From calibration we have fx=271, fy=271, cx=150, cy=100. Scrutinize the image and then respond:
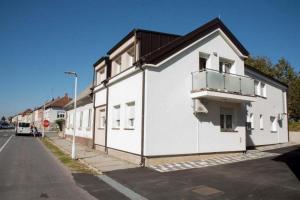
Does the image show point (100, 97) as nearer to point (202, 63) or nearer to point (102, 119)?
point (102, 119)

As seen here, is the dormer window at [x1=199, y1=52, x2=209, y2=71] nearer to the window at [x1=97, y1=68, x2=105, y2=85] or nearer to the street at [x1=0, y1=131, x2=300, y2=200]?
the street at [x1=0, y1=131, x2=300, y2=200]

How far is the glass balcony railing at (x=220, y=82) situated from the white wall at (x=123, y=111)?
3.11 meters

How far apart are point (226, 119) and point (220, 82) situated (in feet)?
10.0

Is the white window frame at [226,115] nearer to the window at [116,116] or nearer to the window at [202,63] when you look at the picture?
the window at [202,63]

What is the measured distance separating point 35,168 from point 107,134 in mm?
6474

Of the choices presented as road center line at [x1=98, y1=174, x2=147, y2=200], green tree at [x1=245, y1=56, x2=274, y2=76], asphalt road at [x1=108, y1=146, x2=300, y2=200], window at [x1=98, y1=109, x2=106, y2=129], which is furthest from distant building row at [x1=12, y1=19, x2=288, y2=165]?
green tree at [x1=245, y1=56, x2=274, y2=76]

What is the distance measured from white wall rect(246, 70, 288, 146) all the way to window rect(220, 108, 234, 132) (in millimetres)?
4105

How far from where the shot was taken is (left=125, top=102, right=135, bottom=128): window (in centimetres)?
1518

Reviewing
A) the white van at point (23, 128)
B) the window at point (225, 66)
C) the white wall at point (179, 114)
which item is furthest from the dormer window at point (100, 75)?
the white van at point (23, 128)

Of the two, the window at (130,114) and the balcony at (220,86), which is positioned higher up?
the balcony at (220,86)

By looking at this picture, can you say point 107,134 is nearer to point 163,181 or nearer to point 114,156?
point 114,156

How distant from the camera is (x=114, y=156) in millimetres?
16500

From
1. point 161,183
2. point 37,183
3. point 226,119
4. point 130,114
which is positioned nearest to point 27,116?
point 130,114

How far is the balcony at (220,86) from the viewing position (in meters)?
14.1
